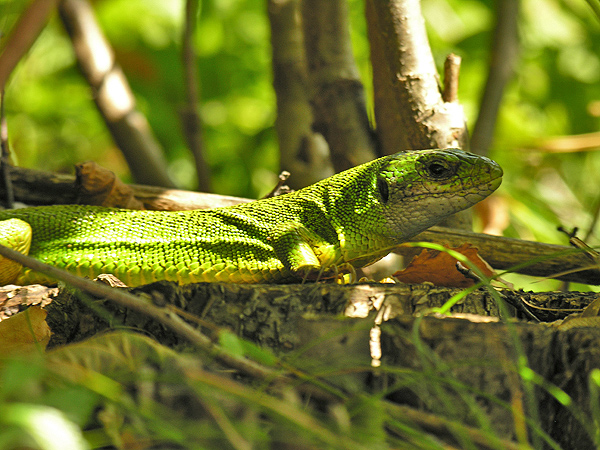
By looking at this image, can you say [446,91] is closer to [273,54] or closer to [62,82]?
[273,54]

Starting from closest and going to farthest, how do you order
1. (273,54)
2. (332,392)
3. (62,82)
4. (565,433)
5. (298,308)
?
(332,392) < (565,433) < (298,308) < (273,54) < (62,82)

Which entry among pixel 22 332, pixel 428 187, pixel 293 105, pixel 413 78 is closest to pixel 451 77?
pixel 413 78

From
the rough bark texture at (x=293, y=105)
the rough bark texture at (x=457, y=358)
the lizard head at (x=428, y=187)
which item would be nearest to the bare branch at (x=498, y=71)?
the rough bark texture at (x=293, y=105)

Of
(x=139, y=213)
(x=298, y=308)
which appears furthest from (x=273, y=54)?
(x=298, y=308)

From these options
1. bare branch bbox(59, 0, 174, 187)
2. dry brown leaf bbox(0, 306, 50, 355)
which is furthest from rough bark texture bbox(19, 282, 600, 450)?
bare branch bbox(59, 0, 174, 187)

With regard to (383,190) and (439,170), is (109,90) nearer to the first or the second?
(383,190)

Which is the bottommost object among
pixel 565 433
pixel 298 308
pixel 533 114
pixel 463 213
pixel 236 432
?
pixel 533 114

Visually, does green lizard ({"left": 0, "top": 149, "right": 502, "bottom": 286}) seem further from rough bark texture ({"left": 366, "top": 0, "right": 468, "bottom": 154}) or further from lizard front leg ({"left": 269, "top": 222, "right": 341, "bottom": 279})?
rough bark texture ({"left": 366, "top": 0, "right": 468, "bottom": 154})
